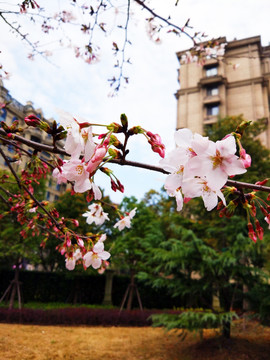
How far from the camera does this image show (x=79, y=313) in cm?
755

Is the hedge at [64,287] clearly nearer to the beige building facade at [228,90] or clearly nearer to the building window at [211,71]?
the beige building facade at [228,90]

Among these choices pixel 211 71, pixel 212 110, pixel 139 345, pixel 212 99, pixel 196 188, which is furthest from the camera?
pixel 211 71

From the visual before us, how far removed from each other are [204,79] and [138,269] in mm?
16254

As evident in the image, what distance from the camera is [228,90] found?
20984 mm

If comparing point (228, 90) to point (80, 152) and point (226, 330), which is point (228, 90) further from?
point (80, 152)

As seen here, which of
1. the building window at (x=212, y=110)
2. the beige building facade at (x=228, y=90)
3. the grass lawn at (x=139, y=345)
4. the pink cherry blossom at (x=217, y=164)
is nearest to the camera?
the pink cherry blossom at (x=217, y=164)

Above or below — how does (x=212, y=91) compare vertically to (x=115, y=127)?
above

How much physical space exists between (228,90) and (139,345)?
2009cm

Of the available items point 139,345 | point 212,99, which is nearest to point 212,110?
point 212,99

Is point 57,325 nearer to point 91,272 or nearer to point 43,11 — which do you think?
point 91,272

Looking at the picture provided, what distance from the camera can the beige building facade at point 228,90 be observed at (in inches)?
774

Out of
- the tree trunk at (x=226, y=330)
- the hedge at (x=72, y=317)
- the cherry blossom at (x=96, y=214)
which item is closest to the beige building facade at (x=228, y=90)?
the hedge at (x=72, y=317)

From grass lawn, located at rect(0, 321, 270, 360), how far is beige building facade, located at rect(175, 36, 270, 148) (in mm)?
15832

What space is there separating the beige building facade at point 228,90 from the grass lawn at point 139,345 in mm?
15832
